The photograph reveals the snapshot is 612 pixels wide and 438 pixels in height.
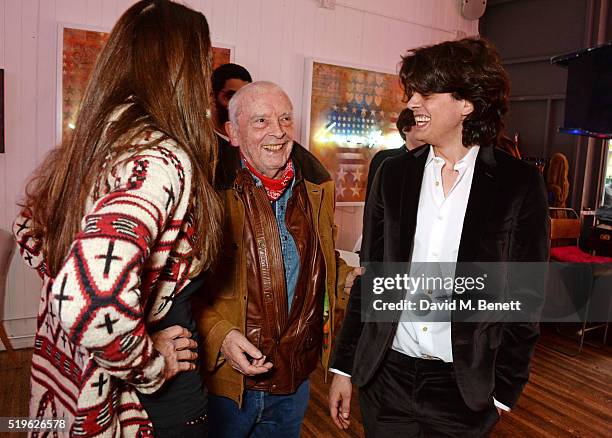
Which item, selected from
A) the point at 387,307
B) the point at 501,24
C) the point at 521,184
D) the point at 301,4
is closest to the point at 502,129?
the point at 521,184

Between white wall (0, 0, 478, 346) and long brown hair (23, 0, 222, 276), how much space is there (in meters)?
3.01

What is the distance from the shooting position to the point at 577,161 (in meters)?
6.67

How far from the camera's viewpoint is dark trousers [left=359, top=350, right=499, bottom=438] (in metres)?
1.53

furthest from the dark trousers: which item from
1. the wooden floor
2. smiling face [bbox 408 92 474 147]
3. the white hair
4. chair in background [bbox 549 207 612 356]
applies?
chair in background [bbox 549 207 612 356]

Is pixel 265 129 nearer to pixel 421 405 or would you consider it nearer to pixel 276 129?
pixel 276 129

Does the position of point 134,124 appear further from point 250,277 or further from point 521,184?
point 521,184

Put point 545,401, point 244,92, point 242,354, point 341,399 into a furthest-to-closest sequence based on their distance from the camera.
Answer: point 545,401 < point 244,92 < point 341,399 < point 242,354

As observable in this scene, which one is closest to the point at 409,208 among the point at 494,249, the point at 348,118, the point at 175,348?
the point at 494,249

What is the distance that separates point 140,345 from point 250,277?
2.47 feet

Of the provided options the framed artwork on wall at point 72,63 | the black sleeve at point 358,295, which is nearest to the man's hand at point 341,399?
the black sleeve at point 358,295

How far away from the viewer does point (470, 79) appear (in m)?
1.55

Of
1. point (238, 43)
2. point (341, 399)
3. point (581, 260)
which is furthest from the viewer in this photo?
point (581, 260)

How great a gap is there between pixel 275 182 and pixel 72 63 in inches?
109

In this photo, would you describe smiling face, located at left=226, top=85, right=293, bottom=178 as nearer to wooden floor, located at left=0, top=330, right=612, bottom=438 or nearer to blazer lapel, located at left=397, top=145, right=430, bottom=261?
blazer lapel, located at left=397, top=145, right=430, bottom=261
